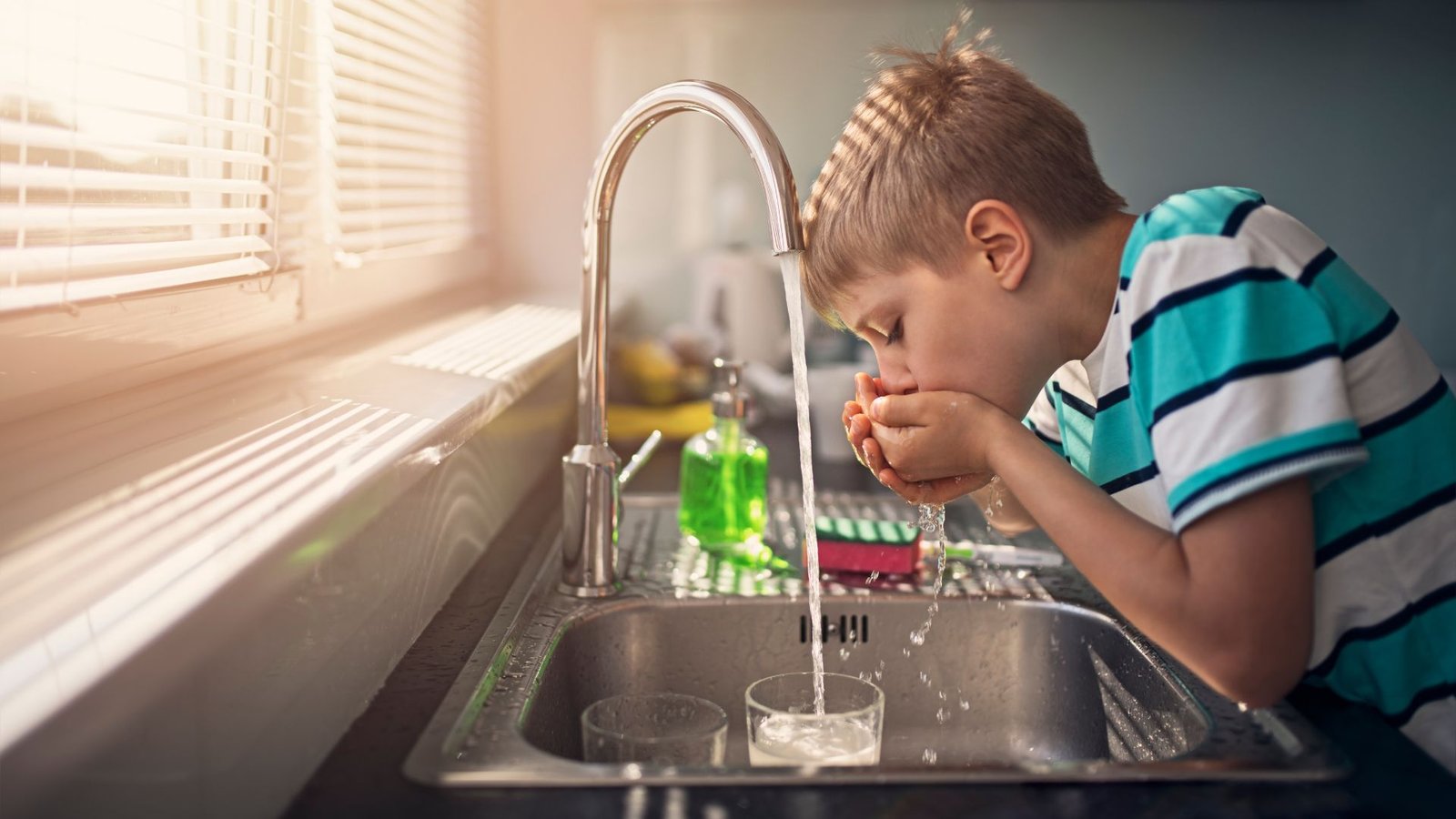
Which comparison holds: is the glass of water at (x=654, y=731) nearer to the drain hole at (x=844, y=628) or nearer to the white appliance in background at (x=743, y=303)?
the drain hole at (x=844, y=628)

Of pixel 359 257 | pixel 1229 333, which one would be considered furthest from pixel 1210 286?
pixel 359 257

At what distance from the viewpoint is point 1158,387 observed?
2.52 feet

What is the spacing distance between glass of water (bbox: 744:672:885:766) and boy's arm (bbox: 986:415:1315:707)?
0.56 ft

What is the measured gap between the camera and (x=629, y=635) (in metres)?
1.05

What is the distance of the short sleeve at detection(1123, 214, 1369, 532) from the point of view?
71 centimetres

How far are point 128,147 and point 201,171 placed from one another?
0.63 ft

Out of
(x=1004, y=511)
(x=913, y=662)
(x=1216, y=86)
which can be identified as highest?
(x=1216, y=86)

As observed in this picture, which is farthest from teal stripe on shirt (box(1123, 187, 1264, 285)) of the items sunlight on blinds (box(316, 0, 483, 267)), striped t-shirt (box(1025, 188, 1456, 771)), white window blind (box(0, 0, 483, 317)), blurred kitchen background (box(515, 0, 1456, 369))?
blurred kitchen background (box(515, 0, 1456, 369))

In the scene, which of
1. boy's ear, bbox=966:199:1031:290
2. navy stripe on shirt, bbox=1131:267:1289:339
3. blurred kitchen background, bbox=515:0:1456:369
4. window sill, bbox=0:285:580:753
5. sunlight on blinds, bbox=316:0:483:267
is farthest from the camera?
blurred kitchen background, bbox=515:0:1456:369

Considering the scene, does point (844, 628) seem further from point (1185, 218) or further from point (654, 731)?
point (1185, 218)

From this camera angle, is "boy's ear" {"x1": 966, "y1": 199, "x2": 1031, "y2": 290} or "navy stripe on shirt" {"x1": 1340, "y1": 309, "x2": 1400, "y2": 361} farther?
"boy's ear" {"x1": 966, "y1": 199, "x2": 1031, "y2": 290}

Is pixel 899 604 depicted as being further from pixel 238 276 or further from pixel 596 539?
pixel 238 276

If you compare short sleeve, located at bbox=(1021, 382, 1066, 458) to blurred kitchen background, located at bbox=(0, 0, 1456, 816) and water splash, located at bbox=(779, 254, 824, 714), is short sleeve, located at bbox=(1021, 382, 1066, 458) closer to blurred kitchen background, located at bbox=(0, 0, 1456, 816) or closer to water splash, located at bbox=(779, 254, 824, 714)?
water splash, located at bbox=(779, 254, 824, 714)

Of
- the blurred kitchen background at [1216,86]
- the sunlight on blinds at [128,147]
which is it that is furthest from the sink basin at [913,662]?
the blurred kitchen background at [1216,86]
